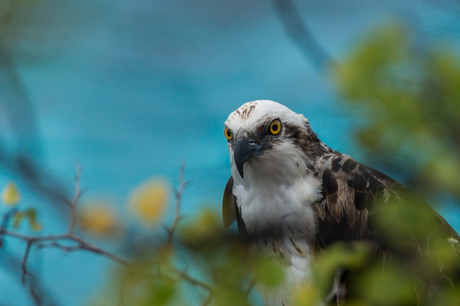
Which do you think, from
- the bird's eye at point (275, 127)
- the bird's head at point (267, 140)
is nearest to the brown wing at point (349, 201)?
the bird's head at point (267, 140)

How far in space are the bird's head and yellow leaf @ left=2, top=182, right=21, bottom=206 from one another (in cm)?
156

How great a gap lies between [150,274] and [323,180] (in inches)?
98.3

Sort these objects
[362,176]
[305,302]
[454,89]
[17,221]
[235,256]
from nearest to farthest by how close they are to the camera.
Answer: [454,89], [235,256], [305,302], [17,221], [362,176]

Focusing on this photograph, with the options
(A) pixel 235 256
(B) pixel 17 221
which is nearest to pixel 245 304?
(A) pixel 235 256

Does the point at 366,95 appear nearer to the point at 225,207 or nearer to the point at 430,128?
the point at 430,128

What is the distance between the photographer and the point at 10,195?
175cm

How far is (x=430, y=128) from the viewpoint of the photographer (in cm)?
86

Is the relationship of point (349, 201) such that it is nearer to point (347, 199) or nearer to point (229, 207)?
point (347, 199)

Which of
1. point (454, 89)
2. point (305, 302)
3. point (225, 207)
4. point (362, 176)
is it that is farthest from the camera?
point (225, 207)

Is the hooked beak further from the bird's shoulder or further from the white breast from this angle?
the bird's shoulder

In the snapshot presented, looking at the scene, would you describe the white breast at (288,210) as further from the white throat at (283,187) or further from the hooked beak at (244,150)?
the hooked beak at (244,150)

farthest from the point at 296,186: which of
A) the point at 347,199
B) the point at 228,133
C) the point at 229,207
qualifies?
the point at 229,207

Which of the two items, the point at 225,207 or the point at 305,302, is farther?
the point at 225,207

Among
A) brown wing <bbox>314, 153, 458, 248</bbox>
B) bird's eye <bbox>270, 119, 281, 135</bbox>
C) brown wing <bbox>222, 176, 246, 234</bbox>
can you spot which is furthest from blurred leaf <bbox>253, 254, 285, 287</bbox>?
brown wing <bbox>222, 176, 246, 234</bbox>
